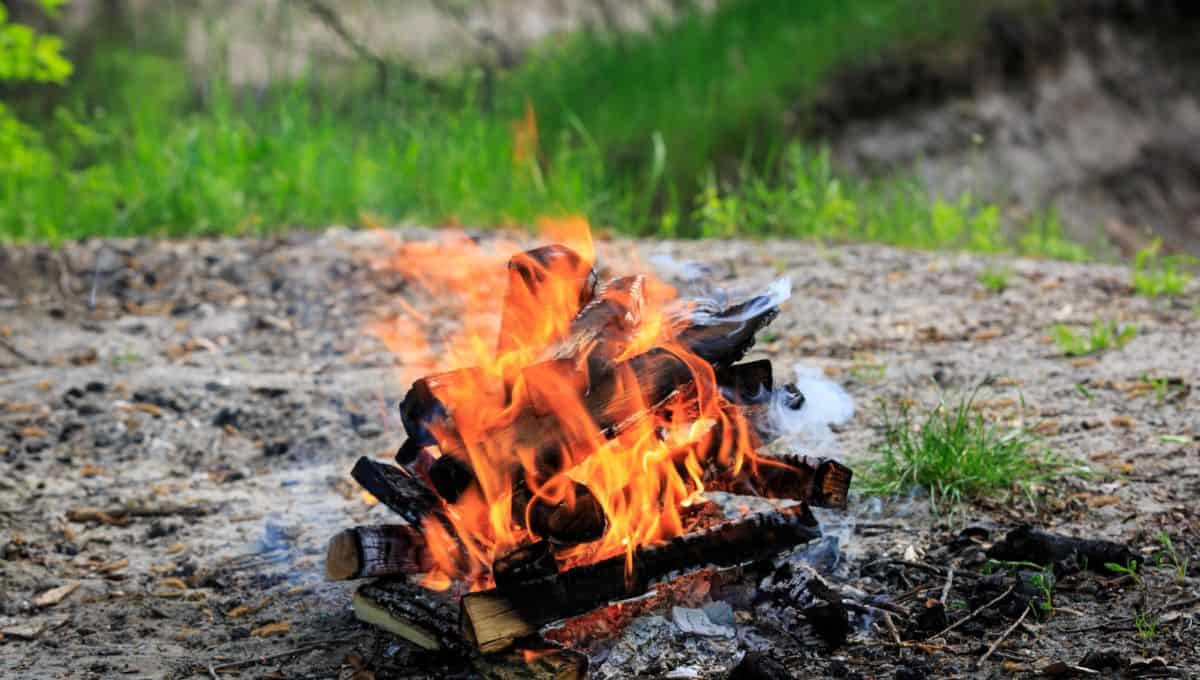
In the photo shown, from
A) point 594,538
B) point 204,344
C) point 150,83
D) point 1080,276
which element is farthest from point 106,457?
point 150,83

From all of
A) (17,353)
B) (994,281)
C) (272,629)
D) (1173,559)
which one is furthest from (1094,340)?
(17,353)

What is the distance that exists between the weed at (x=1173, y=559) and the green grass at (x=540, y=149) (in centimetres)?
365

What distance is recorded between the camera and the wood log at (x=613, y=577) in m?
2.38

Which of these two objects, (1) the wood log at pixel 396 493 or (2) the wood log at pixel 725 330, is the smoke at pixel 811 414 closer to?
(2) the wood log at pixel 725 330

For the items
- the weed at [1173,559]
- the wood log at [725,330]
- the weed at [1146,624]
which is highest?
the wood log at [725,330]

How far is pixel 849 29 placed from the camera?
29.3 ft

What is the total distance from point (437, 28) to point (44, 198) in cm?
390

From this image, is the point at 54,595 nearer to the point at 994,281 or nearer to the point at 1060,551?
the point at 1060,551

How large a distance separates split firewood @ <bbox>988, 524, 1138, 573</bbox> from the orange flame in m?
0.68

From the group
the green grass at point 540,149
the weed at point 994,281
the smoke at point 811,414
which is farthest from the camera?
the green grass at point 540,149

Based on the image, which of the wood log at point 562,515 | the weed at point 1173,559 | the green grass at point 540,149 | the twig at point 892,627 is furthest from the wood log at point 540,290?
the green grass at point 540,149

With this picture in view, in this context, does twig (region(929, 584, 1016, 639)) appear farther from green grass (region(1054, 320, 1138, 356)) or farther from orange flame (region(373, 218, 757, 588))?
green grass (region(1054, 320, 1138, 356))

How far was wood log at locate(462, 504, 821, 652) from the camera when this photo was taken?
238 cm

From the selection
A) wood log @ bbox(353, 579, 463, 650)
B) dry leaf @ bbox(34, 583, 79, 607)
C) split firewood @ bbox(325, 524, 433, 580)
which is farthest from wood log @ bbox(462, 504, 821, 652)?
dry leaf @ bbox(34, 583, 79, 607)
